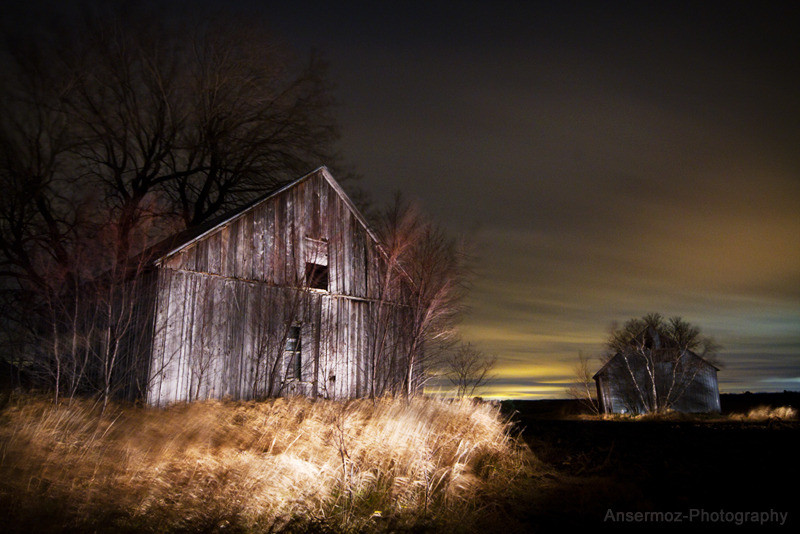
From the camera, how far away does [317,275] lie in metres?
15.9

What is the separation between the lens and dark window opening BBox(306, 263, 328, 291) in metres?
15.4

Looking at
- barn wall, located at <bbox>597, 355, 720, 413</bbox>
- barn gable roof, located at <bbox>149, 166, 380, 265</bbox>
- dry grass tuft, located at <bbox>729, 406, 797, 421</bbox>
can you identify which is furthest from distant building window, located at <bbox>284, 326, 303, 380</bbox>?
barn wall, located at <bbox>597, 355, 720, 413</bbox>

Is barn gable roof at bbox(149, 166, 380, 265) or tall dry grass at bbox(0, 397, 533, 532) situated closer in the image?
tall dry grass at bbox(0, 397, 533, 532)

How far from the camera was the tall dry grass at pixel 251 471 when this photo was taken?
235 inches

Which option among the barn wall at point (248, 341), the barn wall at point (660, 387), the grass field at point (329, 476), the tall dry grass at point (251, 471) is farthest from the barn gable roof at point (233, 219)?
the barn wall at point (660, 387)

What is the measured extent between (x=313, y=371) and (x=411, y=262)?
14.5ft

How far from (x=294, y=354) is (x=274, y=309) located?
4.69 feet

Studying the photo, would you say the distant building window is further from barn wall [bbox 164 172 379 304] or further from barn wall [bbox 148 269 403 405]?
barn wall [bbox 164 172 379 304]

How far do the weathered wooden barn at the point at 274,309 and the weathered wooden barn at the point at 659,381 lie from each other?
20.6 metres

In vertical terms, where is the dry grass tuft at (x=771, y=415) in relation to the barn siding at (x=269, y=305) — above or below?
below

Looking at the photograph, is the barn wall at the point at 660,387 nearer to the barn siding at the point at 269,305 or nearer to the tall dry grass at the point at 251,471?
the barn siding at the point at 269,305

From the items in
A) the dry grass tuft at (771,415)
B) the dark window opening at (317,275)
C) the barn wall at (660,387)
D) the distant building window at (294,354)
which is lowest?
the dry grass tuft at (771,415)

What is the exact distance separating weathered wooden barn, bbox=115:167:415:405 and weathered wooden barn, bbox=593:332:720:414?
2057cm

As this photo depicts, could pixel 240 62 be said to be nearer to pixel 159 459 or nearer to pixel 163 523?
pixel 159 459
